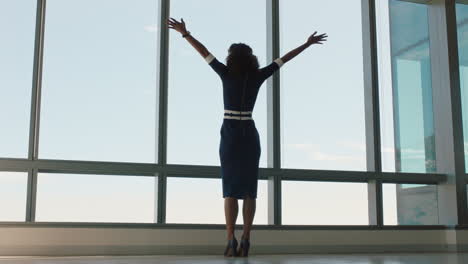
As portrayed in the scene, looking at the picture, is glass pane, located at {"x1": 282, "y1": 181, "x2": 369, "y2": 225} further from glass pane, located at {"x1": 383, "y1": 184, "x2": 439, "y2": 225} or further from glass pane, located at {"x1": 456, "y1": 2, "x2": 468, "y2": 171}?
glass pane, located at {"x1": 456, "y1": 2, "x2": 468, "y2": 171}

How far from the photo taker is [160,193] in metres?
4.78

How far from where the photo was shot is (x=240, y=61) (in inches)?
165

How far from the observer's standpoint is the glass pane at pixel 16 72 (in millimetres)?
4578

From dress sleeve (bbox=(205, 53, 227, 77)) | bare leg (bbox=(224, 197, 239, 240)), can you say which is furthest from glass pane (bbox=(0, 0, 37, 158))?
bare leg (bbox=(224, 197, 239, 240))

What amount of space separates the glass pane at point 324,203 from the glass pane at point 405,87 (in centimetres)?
42

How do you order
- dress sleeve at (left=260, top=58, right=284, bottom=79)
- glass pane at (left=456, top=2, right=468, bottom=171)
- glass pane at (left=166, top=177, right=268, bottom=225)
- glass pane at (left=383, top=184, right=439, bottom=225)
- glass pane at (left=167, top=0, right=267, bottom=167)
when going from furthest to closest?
1. glass pane at (left=456, top=2, right=468, bottom=171)
2. glass pane at (left=383, top=184, right=439, bottom=225)
3. glass pane at (left=167, top=0, right=267, bottom=167)
4. glass pane at (left=166, top=177, right=268, bottom=225)
5. dress sleeve at (left=260, top=58, right=284, bottom=79)

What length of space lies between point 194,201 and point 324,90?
159 cm

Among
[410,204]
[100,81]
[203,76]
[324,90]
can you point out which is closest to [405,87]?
[324,90]

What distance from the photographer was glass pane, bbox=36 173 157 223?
14.9 feet

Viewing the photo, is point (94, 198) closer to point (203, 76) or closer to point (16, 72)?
point (16, 72)

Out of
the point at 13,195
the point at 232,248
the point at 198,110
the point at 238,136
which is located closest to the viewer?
the point at 232,248

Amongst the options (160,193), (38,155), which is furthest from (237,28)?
(38,155)

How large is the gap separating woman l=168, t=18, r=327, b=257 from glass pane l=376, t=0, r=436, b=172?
71.8 inches

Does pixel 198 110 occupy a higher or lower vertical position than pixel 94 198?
higher
